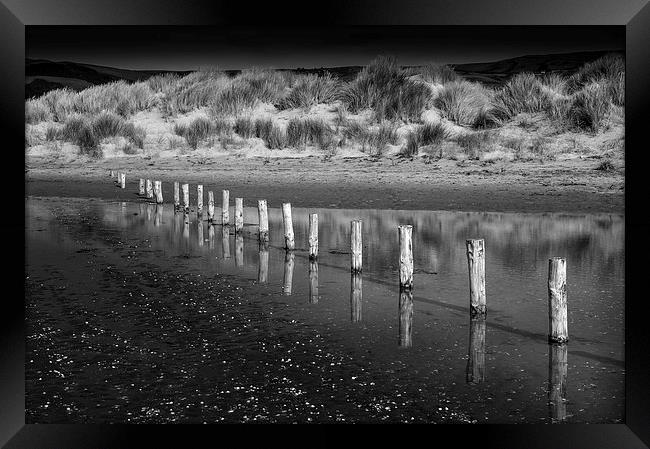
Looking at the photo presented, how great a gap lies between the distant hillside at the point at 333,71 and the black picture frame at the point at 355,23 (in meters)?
24.1

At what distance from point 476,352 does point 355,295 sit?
2722 mm

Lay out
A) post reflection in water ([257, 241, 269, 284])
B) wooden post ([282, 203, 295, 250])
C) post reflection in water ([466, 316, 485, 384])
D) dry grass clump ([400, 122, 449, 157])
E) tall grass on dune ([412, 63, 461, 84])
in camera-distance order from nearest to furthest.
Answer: post reflection in water ([466, 316, 485, 384]) → post reflection in water ([257, 241, 269, 284]) → wooden post ([282, 203, 295, 250]) → dry grass clump ([400, 122, 449, 157]) → tall grass on dune ([412, 63, 461, 84])

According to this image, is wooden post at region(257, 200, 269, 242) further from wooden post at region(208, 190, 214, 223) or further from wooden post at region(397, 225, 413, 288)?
wooden post at region(397, 225, 413, 288)

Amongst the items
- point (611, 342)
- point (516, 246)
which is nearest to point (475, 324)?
point (611, 342)

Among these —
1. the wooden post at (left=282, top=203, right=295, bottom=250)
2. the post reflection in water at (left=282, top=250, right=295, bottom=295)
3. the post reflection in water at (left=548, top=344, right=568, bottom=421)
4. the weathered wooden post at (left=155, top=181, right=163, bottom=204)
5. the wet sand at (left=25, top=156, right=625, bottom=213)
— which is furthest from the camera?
the weathered wooden post at (left=155, top=181, right=163, bottom=204)

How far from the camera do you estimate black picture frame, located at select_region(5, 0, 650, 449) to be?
4.52m

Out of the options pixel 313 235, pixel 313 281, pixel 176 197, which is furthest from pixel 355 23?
pixel 176 197

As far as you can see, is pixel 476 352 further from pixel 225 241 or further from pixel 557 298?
pixel 225 241

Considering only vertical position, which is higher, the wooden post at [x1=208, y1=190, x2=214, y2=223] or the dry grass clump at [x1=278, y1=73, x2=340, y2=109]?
the dry grass clump at [x1=278, y1=73, x2=340, y2=109]

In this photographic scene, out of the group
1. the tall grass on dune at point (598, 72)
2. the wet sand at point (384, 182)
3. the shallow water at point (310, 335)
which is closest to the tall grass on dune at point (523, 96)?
the tall grass on dune at point (598, 72)

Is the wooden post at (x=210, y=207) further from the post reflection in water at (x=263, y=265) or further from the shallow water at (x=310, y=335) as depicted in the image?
the post reflection in water at (x=263, y=265)

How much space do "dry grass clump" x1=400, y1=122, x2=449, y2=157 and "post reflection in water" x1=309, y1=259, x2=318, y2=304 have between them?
37.8 feet

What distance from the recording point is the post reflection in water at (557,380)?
5945 mm

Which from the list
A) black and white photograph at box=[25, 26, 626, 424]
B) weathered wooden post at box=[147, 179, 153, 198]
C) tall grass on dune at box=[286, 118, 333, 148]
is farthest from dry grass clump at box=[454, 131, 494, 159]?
weathered wooden post at box=[147, 179, 153, 198]
